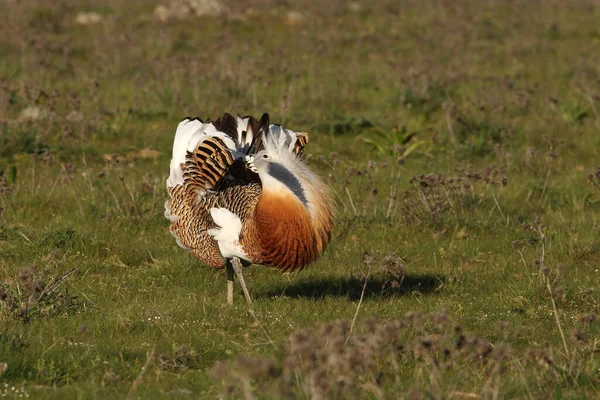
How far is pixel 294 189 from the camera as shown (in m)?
6.66

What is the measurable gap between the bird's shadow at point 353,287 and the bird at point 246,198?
1.47ft

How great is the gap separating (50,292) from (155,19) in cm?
1385

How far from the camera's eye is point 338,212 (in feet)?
30.1

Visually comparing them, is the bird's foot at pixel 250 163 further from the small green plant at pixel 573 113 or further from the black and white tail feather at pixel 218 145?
the small green plant at pixel 573 113

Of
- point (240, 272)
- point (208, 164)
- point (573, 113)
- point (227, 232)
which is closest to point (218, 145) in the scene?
point (208, 164)

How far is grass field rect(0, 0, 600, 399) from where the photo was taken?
17.3 feet

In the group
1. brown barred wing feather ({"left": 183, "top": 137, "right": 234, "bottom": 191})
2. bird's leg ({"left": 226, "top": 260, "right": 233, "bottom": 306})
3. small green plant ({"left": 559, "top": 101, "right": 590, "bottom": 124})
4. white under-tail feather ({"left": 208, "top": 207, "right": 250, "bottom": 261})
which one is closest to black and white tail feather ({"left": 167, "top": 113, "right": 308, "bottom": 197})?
brown barred wing feather ({"left": 183, "top": 137, "right": 234, "bottom": 191})

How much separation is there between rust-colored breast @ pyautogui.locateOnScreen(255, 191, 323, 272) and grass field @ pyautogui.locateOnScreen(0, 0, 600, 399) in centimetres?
44

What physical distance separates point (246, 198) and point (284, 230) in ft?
2.05

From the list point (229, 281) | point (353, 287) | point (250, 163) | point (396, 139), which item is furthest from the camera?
point (396, 139)

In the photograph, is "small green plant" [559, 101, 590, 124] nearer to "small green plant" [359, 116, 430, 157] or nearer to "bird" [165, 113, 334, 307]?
"small green plant" [359, 116, 430, 157]

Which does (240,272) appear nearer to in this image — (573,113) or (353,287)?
(353,287)

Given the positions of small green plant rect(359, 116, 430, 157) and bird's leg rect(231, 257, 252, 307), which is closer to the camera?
bird's leg rect(231, 257, 252, 307)

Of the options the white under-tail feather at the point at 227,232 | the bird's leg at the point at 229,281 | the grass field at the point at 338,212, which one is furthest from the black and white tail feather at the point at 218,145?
the grass field at the point at 338,212
